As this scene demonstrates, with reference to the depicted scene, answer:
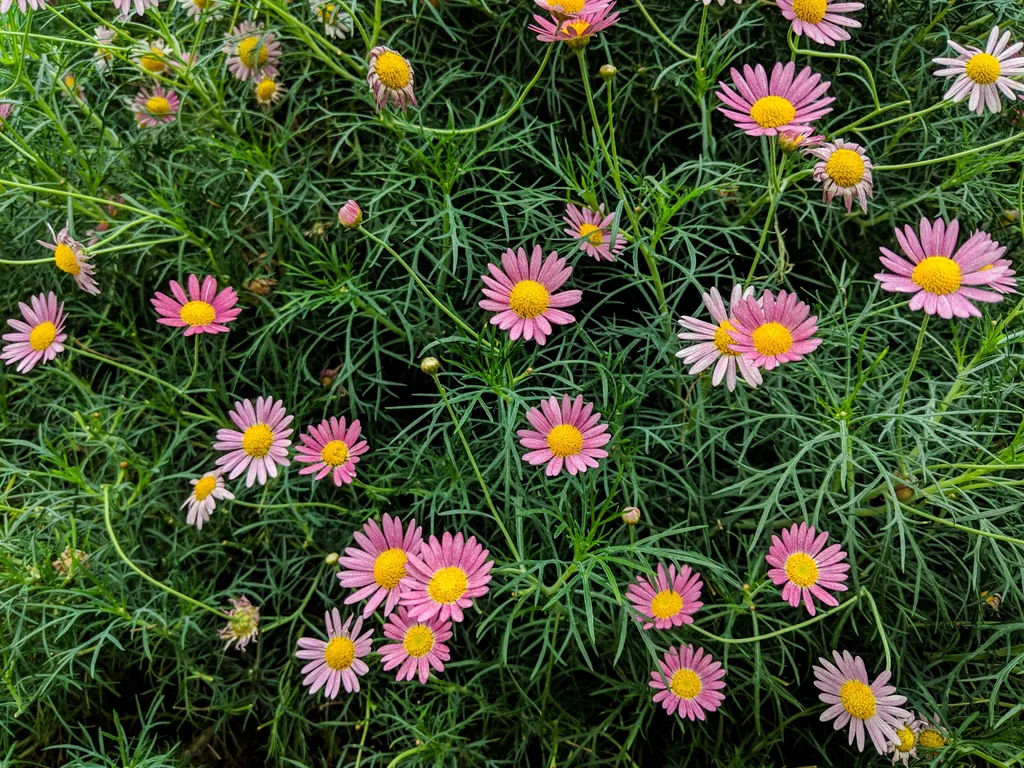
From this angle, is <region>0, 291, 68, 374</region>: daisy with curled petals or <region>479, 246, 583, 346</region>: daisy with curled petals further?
<region>0, 291, 68, 374</region>: daisy with curled petals

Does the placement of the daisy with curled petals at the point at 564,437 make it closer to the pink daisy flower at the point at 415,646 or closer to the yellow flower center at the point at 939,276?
the pink daisy flower at the point at 415,646

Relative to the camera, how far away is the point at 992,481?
1.15 metres

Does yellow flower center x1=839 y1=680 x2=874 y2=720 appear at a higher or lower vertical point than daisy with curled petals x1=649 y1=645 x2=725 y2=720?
higher

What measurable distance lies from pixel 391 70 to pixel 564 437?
2.16 feet

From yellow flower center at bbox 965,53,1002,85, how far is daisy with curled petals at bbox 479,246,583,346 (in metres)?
0.74

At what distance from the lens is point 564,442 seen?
1.19m

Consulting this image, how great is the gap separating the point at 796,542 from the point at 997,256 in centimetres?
47

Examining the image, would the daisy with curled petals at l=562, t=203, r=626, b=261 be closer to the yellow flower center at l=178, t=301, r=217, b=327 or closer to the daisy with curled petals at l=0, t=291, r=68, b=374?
the yellow flower center at l=178, t=301, r=217, b=327

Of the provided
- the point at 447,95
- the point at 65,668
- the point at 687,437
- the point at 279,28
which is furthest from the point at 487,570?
→ the point at 279,28

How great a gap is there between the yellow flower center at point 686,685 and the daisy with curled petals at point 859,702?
0.18m

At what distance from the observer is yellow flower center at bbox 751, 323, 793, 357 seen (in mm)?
1096

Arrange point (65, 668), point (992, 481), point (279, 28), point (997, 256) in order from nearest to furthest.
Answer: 1. point (997, 256)
2. point (992, 481)
3. point (65, 668)
4. point (279, 28)

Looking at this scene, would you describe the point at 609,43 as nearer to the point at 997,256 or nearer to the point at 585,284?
the point at 585,284

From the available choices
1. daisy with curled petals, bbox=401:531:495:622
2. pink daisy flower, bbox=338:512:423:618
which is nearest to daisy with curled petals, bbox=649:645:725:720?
daisy with curled petals, bbox=401:531:495:622
